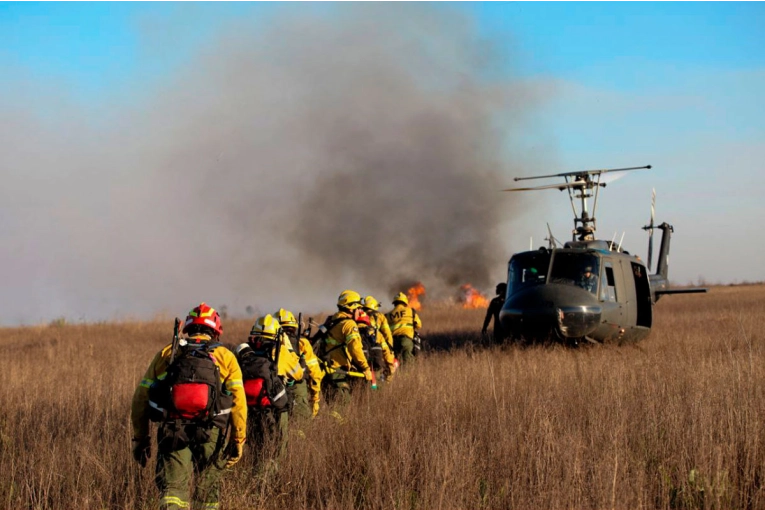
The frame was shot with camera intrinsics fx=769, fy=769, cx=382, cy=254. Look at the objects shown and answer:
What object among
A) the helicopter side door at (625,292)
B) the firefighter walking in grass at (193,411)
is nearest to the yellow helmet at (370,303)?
the helicopter side door at (625,292)

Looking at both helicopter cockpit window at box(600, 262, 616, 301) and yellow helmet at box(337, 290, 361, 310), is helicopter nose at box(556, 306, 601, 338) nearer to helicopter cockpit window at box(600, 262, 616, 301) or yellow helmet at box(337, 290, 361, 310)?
helicopter cockpit window at box(600, 262, 616, 301)

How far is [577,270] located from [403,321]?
331 cm

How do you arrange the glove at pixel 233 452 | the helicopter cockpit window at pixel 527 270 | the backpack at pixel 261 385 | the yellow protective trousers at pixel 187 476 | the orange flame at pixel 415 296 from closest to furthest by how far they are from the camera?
the yellow protective trousers at pixel 187 476 < the glove at pixel 233 452 < the backpack at pixel 261 385 < the helicopter cockpit window at pixel 527 270 < the orange flame at pixel 415 296

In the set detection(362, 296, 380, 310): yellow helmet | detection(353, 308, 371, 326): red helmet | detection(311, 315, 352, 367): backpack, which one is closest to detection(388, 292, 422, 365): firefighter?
detection(362, 296, 380, 310): yellow helmet

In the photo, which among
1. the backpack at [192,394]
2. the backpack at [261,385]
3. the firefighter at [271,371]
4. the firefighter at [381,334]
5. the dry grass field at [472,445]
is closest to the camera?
the backpack at [192,394]

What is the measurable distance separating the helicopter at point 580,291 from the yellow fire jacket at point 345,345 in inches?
182

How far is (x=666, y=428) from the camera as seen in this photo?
7.06 m

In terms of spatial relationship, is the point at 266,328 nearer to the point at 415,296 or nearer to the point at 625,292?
the point at 625,292

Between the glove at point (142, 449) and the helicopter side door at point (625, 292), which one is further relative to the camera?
the helicopter side door at point (625, 292)

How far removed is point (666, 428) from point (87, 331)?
20032 mm

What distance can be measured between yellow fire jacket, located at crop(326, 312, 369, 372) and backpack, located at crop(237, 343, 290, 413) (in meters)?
2.89

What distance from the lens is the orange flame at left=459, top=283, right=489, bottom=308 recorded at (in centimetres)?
3334

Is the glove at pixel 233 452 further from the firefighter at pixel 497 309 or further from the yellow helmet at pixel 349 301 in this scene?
the firefighter at pixel 497 309

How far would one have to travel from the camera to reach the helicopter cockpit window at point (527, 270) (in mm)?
13992
